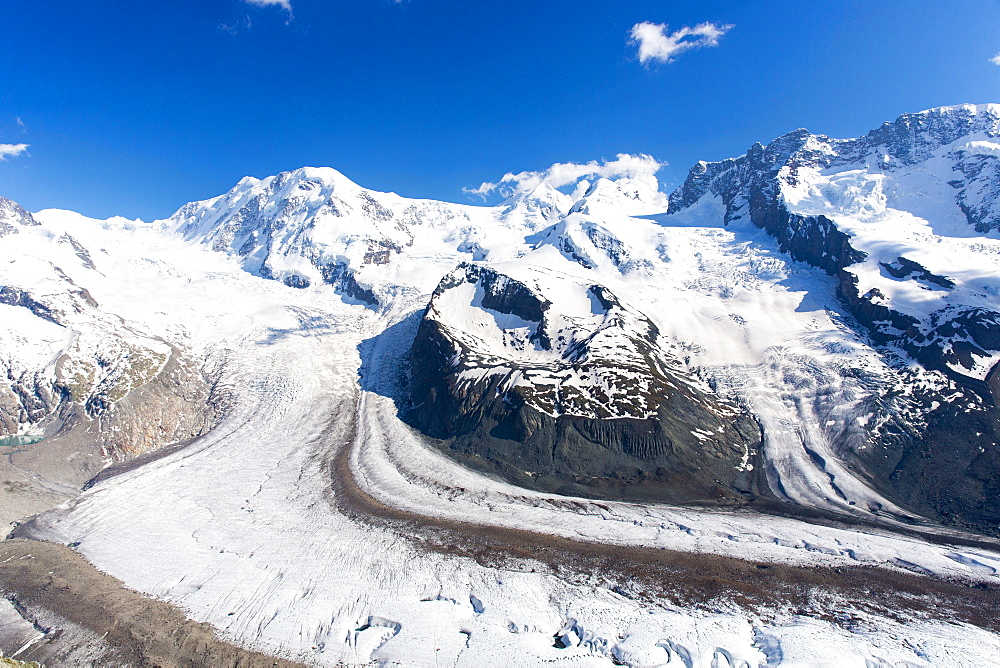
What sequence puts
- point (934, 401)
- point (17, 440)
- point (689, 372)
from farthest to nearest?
point (689, 372) < point (934, 401) < point (17, 440)

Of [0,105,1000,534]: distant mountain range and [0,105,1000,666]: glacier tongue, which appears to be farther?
[0,105,1000,534]: distant mountain range

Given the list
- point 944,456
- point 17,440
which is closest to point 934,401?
point 944,456

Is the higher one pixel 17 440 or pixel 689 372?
pixel 689 372

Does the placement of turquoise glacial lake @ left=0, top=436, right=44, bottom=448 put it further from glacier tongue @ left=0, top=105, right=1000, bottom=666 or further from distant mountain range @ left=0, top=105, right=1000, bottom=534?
distant mountain range @ left=0, top=105, right=1000, bottom=534

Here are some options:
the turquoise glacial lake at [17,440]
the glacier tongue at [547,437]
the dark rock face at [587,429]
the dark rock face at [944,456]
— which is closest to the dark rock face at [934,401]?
the dark rock face at [944,456]

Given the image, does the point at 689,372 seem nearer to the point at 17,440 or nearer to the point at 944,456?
the point at 944,456

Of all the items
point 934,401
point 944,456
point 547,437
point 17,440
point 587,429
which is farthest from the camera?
point 934,401

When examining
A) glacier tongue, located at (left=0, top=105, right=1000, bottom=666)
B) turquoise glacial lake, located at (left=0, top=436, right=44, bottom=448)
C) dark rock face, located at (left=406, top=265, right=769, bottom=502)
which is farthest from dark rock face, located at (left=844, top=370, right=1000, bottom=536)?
turquoise glacial lake, located at (left=0, top=436, right=44, bottom=448)

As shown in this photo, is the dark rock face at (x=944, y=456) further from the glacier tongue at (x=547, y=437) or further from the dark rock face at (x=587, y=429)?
the dark rock face at (x=587, y=429)
